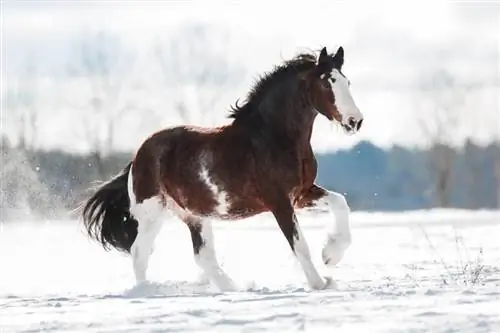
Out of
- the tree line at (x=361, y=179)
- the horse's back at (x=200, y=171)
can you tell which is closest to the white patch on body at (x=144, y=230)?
the horse's back at (x=200, y=171)

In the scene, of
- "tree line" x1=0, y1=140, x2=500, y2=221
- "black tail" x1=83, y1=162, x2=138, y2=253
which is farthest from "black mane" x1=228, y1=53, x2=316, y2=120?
"tree line" x1=0, y1=140, x2=500, y2=221

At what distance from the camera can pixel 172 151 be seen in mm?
8992

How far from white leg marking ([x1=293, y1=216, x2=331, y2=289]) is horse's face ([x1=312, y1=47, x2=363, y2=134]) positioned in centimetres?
97

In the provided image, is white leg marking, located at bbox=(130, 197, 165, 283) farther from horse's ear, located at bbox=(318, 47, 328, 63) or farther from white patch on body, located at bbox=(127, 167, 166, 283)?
horse's ear, located at bbox=(318, 47, 328, 63)

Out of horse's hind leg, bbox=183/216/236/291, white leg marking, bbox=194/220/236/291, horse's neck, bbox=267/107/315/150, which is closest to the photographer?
horse's neck, bbox=267/107/315/150

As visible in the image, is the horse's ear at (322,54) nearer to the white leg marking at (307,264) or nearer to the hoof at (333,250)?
the white leg marking at (307,264)

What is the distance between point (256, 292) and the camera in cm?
716

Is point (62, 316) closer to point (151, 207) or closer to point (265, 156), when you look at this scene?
point (265, 156)

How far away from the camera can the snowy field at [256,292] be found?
5406mm

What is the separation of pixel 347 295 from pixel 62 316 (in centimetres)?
195

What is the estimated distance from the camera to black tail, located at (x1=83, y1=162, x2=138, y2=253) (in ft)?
32.6

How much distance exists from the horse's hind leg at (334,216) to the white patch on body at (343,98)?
82 centimetres

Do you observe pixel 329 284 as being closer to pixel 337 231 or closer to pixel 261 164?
pixel 337 231

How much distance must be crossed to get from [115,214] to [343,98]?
3.25m
